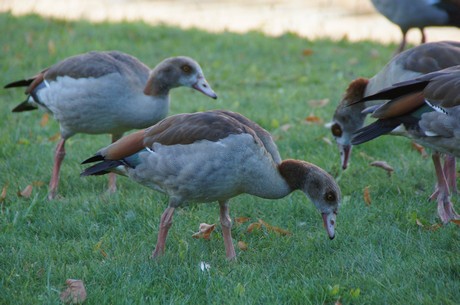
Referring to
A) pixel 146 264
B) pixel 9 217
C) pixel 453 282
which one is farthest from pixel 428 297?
pixel 9 217

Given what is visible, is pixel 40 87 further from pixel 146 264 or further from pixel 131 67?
pixel 146 264

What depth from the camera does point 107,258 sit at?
5.27m

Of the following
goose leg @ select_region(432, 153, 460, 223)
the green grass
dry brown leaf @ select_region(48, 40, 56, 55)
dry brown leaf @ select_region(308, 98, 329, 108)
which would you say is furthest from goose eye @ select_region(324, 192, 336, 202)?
dry brown leaf @ select_region(48, 40, 56, 55)

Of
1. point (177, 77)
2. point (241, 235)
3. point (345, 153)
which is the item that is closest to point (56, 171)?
point (177, 77)

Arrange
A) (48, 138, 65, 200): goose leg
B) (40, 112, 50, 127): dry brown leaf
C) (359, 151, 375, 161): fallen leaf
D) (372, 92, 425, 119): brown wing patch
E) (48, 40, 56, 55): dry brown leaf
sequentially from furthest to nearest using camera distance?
(48, 40, 56, 55): dry brown leaf
(40, 112, 50, 127): dry brown leaf
(359, 151, 375, 161): fallen leaf
(48, 138, 65, 200): goose leg
(372, 92, 425, 119): brown wing patch

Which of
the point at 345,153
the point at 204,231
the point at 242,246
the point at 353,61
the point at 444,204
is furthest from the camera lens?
the point at 353,61

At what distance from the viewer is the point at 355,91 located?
24.7 ft

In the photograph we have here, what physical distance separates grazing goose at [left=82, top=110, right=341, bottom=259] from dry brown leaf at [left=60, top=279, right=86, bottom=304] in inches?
29.6

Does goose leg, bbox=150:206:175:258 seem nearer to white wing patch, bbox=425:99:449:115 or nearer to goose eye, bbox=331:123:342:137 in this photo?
white wing patch, bbox=425:99:449:115

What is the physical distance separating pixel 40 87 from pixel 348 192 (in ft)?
10.1

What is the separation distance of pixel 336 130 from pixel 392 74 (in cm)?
82

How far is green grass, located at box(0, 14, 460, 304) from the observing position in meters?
4.70

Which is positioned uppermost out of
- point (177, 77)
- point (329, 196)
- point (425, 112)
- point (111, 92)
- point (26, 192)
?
point (425, 112)

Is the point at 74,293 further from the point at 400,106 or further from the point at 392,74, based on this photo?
the point at 392,74
